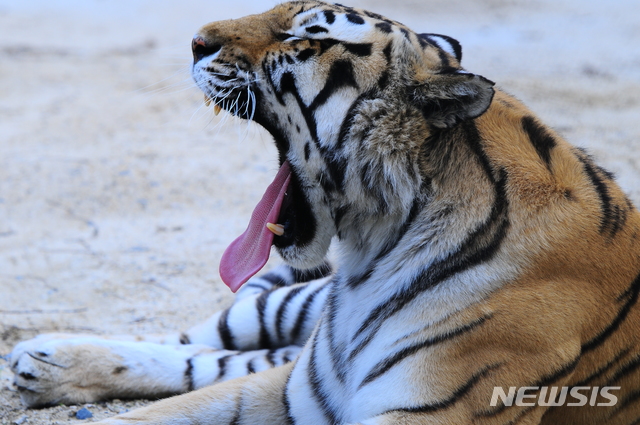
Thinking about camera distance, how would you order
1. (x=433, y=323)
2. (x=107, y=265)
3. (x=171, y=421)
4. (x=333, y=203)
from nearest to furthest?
(x=433, y=323)
(x=333, y=203)
(x=171, y=421)
(x=107, y=265)

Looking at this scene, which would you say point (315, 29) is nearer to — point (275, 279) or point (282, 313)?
point (282, 313)

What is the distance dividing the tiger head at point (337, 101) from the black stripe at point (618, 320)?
0.42m

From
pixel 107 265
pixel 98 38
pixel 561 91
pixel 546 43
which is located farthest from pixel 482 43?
pixel 107 265

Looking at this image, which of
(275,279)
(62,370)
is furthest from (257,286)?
(62,370)

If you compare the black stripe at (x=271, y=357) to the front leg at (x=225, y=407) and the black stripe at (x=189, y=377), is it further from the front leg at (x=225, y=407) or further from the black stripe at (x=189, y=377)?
the front leg at (x=225, y=407)

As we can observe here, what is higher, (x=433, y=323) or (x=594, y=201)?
(x=594, y=201)

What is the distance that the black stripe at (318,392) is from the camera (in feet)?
5.15

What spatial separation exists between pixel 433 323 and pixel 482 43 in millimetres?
5343

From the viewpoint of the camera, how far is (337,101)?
1454 millimetres

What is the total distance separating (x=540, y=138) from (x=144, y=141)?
3045 millimetres

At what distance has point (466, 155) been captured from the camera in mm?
1414

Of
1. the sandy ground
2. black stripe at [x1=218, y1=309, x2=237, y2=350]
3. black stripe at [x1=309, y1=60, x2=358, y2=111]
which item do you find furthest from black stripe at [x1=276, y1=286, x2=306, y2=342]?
black stripe at [x1=309, y1=60, x2=358, y2=111]

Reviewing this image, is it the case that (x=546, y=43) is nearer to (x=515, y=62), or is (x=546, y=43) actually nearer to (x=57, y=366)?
(x=515, y=62)

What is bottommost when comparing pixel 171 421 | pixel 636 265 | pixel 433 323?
pixel 171 421
